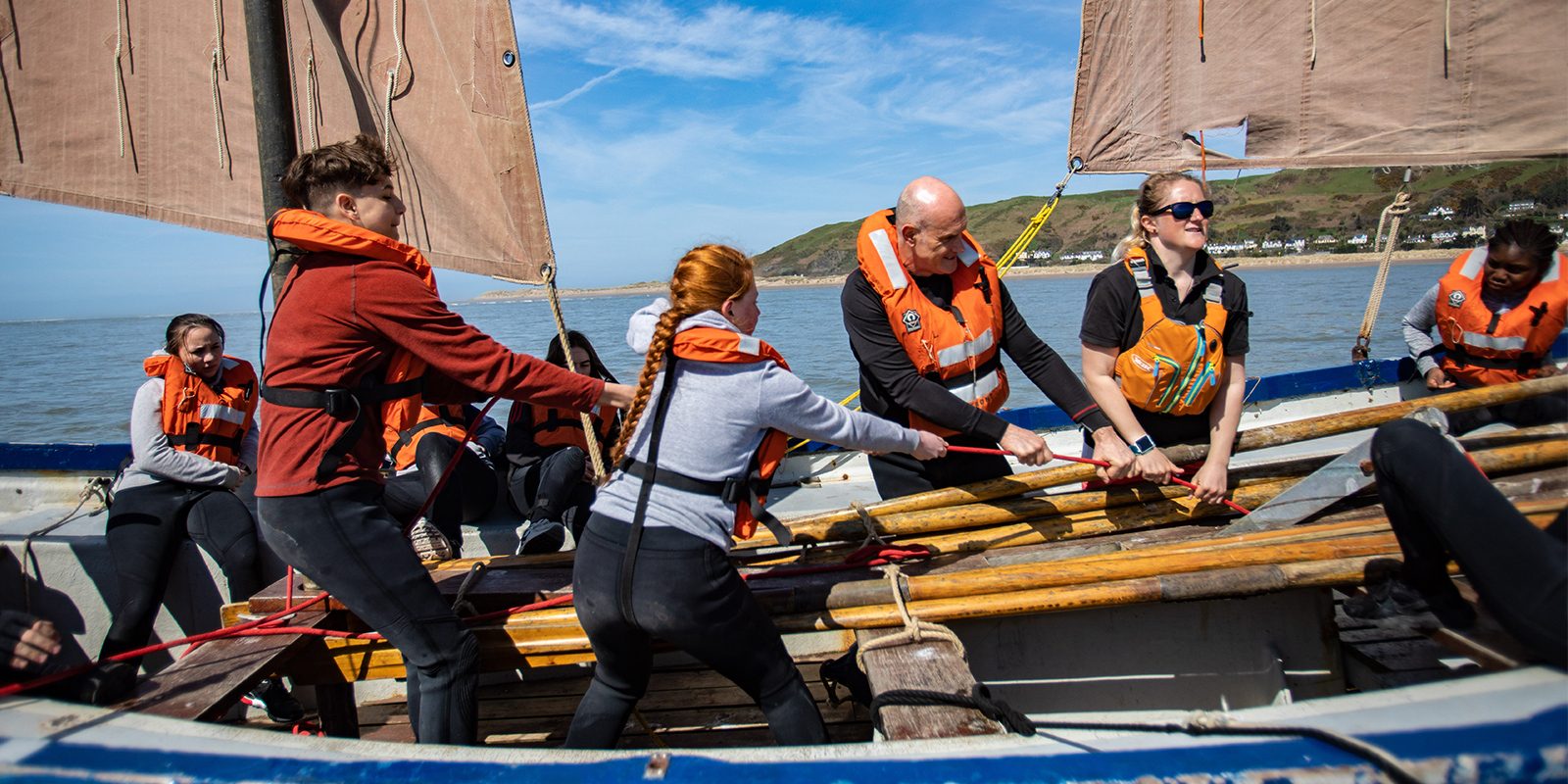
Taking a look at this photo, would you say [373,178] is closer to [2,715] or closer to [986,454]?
[2,715]

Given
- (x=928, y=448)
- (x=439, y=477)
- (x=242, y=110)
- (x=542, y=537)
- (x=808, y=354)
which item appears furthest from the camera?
(x=808, y=354)

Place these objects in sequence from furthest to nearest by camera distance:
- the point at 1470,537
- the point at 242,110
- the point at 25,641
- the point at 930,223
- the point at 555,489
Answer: the point at 242,110 < the point at 555,489 < the point at 930,223 < the point at 25,641 < the point at 1470,537

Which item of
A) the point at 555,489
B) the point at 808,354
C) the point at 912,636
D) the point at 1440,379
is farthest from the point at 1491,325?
the point at 808,354

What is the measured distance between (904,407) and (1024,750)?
1.51 metres

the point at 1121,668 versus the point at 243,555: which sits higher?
the point at 243,555

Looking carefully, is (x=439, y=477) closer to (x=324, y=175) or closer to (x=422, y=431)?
(x=422, y=431)

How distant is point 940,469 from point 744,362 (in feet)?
4.25

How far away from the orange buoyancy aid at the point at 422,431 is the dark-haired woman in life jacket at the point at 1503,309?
4.75 metres

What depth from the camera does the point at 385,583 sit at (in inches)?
87.9

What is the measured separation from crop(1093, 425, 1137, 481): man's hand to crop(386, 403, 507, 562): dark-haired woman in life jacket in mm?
2716

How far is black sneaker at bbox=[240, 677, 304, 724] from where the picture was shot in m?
3.57

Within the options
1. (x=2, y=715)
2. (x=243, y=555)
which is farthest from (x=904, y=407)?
(x=243, y=555)

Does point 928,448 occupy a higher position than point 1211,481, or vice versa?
point 928,448

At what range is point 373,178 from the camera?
240cm
